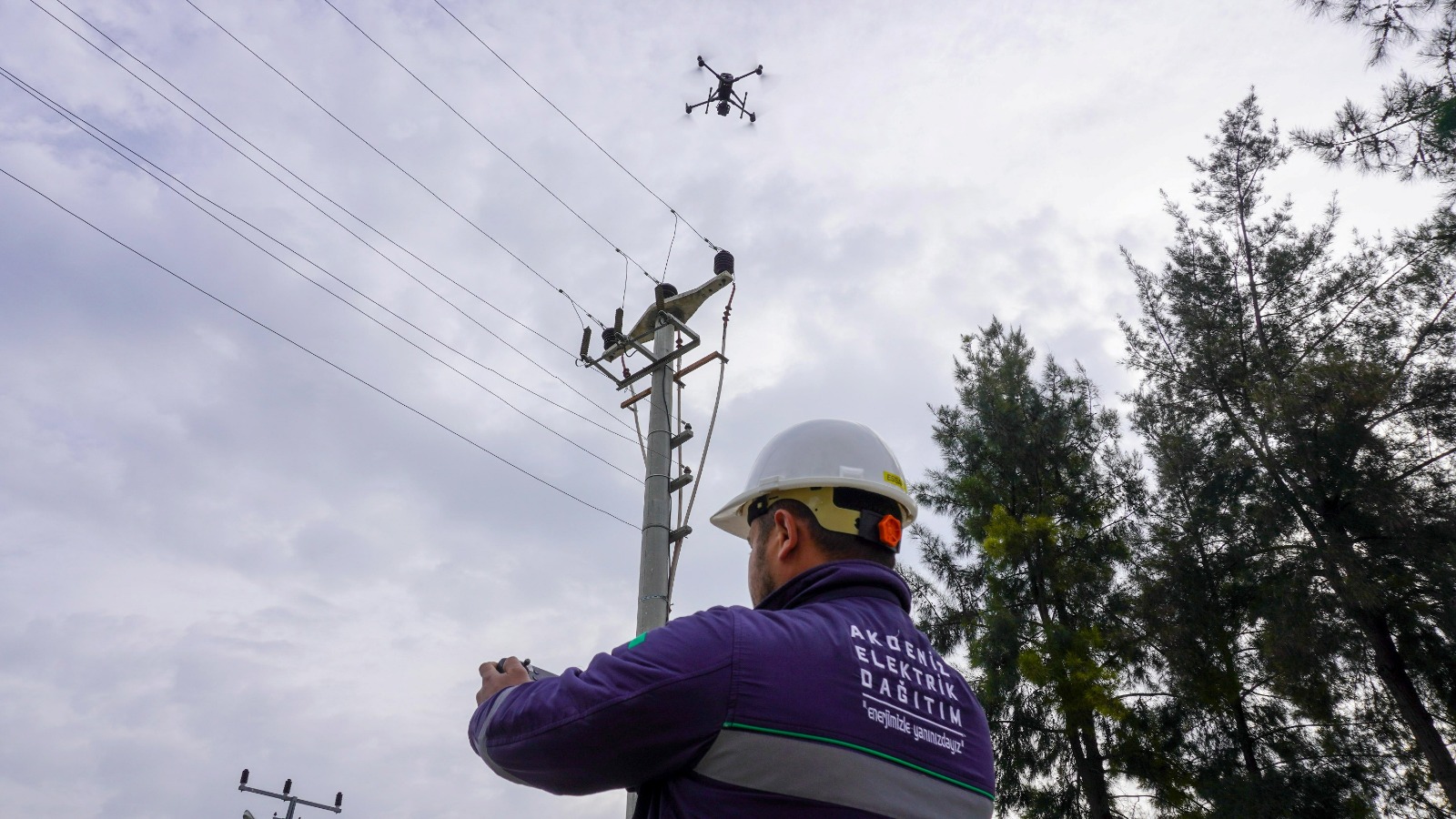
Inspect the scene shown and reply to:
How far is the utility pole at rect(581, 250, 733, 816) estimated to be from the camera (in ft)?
24.9

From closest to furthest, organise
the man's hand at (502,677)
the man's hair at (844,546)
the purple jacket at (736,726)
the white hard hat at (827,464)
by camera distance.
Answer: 1. the purple jacket at (736,726)
2. the man's hand at (502,677)
3. the man's hair at (844,546)
4. the white hard hat at (827,464)

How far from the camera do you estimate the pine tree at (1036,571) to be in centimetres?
1494

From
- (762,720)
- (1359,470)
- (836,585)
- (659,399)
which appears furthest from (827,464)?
(1359,470)

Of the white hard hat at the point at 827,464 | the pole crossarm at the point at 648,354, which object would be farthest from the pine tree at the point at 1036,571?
the white hard hat at the point at 827,464

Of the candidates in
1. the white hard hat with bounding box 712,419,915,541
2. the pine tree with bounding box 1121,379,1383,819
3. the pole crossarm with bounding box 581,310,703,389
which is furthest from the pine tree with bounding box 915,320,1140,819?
the white hard hat with bounding box 712,419,915,541

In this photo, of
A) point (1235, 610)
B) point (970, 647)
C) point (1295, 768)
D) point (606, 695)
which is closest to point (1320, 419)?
point (1235, 610)

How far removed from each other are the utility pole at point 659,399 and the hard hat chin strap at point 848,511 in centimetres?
528

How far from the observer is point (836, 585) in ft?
6.07

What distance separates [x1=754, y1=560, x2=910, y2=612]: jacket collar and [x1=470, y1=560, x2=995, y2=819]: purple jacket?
149 millimetres

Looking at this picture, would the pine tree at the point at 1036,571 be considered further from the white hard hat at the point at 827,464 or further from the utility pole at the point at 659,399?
the white hard hat at the point at 827,464

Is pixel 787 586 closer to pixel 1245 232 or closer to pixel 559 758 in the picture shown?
pixel 559 758

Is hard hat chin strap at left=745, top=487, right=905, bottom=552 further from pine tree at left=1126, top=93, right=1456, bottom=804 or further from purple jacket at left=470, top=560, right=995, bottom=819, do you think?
pine tree at left=1126, top=93, right=1456, bottom=804

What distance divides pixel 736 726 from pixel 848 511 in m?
0.82

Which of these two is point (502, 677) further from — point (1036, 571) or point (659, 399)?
point (1036, 571)
